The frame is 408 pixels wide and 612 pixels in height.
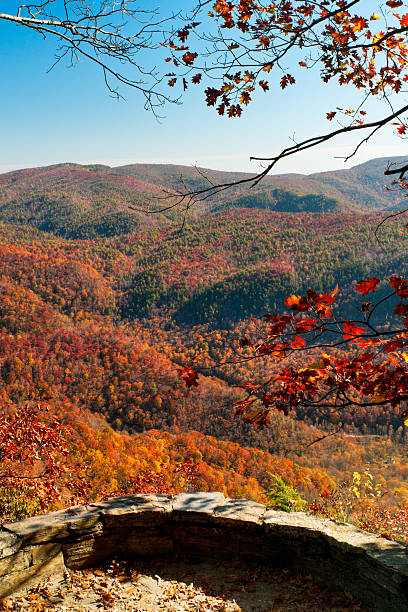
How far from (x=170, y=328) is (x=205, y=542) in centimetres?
7715

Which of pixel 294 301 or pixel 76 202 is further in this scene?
pixel 76 202

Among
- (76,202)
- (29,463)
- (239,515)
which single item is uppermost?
(76,202)

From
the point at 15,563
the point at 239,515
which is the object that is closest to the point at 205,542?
the point at 239,515

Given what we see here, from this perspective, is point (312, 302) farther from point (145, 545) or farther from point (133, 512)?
point (145, 545)

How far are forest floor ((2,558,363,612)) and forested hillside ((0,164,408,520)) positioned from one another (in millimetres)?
2601

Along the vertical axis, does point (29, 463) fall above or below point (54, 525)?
below

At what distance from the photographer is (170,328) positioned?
81.4m

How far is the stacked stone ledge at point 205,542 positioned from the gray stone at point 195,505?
1 centimetres

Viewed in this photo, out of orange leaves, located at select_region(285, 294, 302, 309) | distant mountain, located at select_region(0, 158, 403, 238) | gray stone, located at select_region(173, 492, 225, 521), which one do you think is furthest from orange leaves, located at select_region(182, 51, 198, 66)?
distant mountain, located at select_region(0, 158, 403, 238)

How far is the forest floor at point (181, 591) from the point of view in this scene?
12.1ft

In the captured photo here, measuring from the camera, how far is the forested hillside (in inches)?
1187

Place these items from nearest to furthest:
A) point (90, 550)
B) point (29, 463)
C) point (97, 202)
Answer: point (90, 550), point (29, 463), point (97, 202)

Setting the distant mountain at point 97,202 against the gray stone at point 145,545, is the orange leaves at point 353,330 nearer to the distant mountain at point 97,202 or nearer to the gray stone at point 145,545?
the gray stone at point 145,545

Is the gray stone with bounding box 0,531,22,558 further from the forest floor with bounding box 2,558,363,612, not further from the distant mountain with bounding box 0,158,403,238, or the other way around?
the distant mountain with bounding box 0,158,403,238
